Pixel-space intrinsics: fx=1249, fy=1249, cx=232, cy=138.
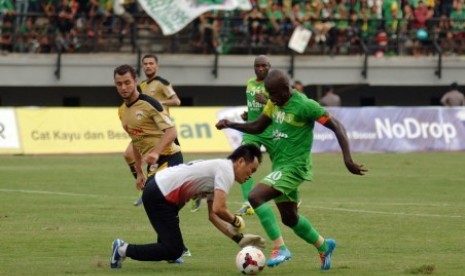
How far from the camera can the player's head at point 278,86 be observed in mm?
12961

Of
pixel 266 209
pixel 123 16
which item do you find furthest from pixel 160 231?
pixel 123 16

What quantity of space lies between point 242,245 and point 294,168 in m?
1.16

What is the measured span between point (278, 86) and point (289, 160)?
81 centimetres

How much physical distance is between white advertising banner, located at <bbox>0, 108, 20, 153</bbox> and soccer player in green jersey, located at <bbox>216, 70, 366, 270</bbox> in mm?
21074

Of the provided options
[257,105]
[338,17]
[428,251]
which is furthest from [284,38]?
[428,251]

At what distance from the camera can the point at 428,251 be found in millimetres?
14555

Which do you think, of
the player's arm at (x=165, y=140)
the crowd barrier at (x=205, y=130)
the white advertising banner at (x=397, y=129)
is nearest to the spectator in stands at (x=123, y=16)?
the crowd barrier at (x=205, y=130)

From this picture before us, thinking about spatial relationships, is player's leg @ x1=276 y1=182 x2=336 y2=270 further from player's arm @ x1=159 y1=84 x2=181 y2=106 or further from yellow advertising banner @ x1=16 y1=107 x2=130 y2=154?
yellow advertising banner @ x1=16 y1=107 x2=130 y2=154

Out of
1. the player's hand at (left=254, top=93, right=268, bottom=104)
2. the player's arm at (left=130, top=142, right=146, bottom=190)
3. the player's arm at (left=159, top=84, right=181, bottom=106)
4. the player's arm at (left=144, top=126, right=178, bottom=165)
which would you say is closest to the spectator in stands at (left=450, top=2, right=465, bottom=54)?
the player's arm at (left=159, top=84, right=181, bottom=106)

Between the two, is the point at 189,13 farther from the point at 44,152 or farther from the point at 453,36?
the point at 453,36

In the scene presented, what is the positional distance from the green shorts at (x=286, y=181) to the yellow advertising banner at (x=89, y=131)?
21.6 metres

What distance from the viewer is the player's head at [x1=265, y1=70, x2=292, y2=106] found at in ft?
42.5

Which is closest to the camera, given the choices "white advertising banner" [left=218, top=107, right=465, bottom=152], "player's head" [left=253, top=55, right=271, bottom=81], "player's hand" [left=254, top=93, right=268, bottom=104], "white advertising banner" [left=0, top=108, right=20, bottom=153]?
"player's hand" [left=254, top=93, right=268, bottom=104]

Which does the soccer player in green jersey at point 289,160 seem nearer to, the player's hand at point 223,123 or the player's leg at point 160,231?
the player's hand at point 223,123
